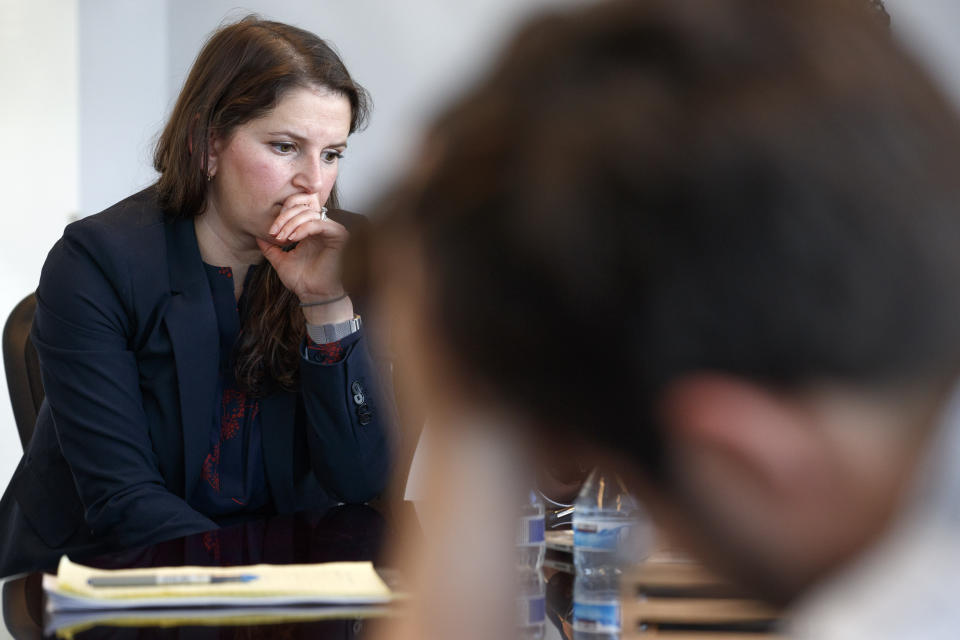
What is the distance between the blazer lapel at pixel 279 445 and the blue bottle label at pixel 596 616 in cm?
81

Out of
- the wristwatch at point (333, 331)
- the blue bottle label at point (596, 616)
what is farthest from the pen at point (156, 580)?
the wristwatch at point (333, 331)

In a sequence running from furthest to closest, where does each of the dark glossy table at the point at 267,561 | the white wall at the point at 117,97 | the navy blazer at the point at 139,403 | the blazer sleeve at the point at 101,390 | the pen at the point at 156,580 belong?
the white wall at the point at 117,97 → the navy blazer at the point at 139,403 → the blazer sleeve at the point at 101,390 → the pen at the point at 156,580 → the dark glossy table at the point at 267,561

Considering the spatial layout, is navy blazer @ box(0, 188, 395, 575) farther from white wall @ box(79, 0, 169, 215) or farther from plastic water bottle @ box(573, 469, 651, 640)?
white wall @ box(79, 0, 169, 215)

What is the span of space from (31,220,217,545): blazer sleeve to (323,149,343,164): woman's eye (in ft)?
1.31

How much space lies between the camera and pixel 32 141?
323cm

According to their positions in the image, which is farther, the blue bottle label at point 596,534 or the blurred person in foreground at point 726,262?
the blue bottle label at point 596,534

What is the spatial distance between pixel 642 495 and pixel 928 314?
8 cm

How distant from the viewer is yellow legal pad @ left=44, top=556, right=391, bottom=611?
91 centimetres

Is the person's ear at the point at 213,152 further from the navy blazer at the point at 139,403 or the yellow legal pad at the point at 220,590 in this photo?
the yellow legal pad at the point at 220,590

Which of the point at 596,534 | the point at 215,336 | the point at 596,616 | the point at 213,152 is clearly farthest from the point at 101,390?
the point at 596,616

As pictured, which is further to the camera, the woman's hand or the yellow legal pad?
the woman's hand

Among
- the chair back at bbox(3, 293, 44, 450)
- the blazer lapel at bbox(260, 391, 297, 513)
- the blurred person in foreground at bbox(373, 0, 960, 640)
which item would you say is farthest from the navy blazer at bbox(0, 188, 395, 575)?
the blurred person in foreground at bbox(373, 0, 960, 640)

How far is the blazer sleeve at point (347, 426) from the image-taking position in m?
1.68

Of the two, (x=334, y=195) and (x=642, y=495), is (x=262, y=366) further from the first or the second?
(x=642, y=495)
